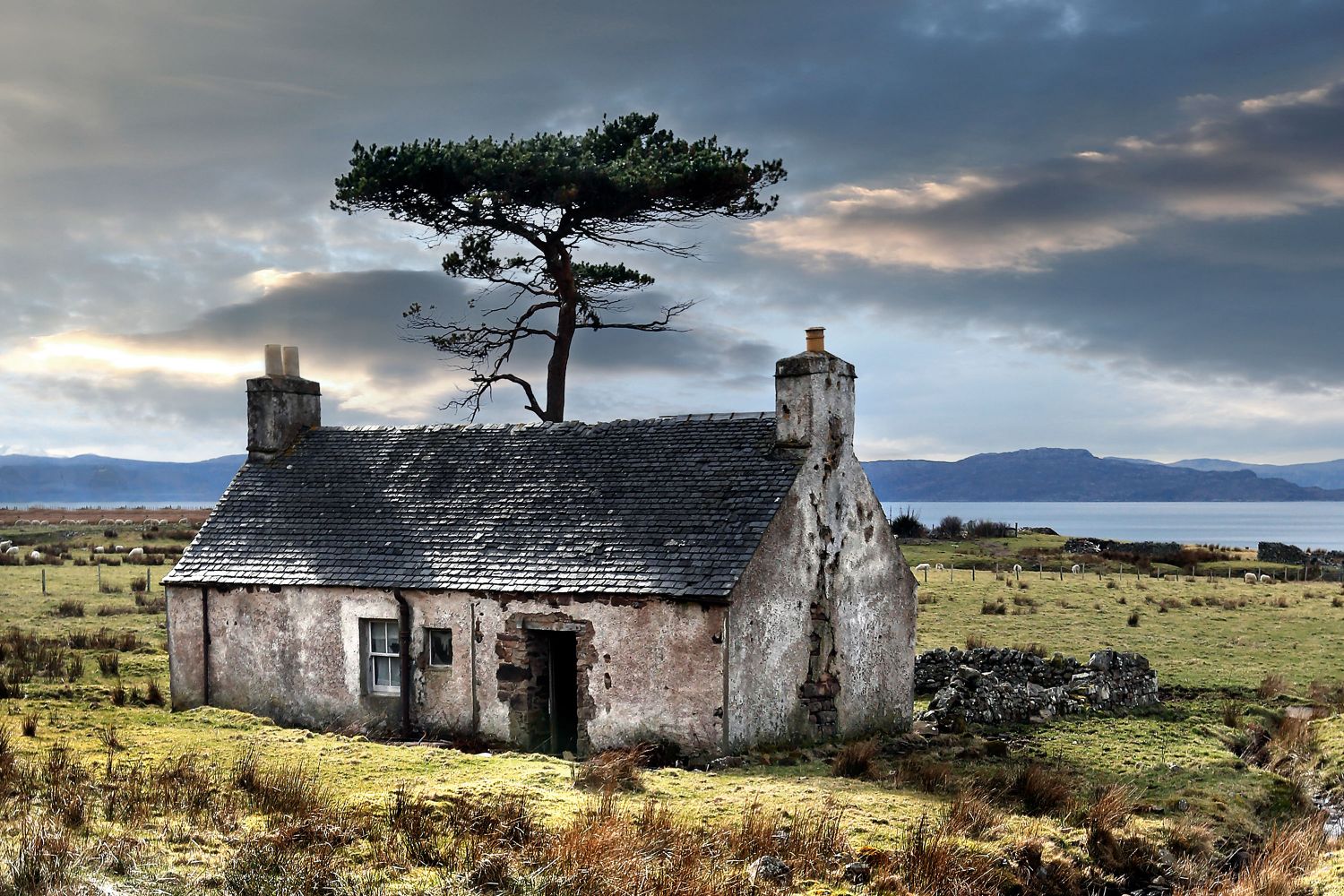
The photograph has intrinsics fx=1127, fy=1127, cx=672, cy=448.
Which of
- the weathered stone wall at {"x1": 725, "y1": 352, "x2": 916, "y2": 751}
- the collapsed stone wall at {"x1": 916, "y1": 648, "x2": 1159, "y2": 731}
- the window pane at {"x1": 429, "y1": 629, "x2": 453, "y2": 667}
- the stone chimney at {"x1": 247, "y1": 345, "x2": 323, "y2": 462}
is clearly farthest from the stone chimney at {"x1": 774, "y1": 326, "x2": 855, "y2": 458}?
the stone chimney at {"x1": 247, "y1": 345, "x2": 323, "y2": 462}

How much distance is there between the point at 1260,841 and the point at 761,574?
23.8 feet

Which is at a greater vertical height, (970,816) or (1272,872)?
(970,816)

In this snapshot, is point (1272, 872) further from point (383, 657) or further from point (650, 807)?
point (383, 657)

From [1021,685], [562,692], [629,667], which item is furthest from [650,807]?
[1021,685]

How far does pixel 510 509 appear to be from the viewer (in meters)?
19.6

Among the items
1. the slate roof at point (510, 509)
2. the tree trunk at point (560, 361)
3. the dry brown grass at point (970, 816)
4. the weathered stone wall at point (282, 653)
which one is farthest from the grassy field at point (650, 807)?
the tree trunk at point (560, 361)

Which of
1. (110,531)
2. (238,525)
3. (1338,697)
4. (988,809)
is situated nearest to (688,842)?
(988,809)

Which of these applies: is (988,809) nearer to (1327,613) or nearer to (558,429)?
(558,429)

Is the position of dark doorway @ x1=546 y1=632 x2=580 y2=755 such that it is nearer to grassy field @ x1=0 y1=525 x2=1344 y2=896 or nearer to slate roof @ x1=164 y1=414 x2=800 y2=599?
grassy field @ x1=0 y1=525 x2=1344 y2=896

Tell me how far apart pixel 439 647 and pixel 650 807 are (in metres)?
7.66

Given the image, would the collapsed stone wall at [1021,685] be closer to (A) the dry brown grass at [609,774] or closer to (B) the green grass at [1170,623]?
(B) the green grass at [1170,623]

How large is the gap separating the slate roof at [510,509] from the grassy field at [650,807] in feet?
9.04

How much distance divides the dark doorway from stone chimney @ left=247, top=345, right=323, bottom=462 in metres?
8.30

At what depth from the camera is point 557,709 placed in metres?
18.6
